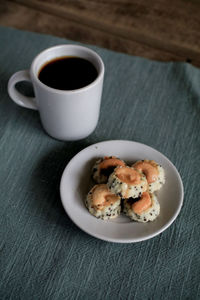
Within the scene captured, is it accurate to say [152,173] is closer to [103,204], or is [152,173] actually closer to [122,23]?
→ [103,204]

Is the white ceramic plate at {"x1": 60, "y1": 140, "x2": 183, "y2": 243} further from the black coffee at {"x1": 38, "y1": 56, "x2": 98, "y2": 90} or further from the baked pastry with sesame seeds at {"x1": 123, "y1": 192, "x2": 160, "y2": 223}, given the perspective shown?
the black coffee at {"x1": 38, "y1": 56, "x2": 98, "y2": 90}

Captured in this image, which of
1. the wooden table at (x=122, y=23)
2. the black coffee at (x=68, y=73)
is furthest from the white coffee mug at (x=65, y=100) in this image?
the wooden table at (x=122, y=23)

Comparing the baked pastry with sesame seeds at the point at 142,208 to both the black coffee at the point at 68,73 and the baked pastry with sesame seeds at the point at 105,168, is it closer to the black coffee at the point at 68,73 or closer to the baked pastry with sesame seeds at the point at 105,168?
the baked pastry with sesame seeds at the point at 105,168

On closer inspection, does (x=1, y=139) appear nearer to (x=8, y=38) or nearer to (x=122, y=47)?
(x=8, y=38)

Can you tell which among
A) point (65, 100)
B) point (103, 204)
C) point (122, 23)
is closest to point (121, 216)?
point (103, 204)

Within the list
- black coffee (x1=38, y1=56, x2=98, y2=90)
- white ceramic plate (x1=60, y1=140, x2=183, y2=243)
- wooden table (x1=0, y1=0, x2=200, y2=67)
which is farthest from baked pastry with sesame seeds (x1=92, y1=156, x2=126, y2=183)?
wooden table (x1=0, y1=0, x2=200, y2=67)
